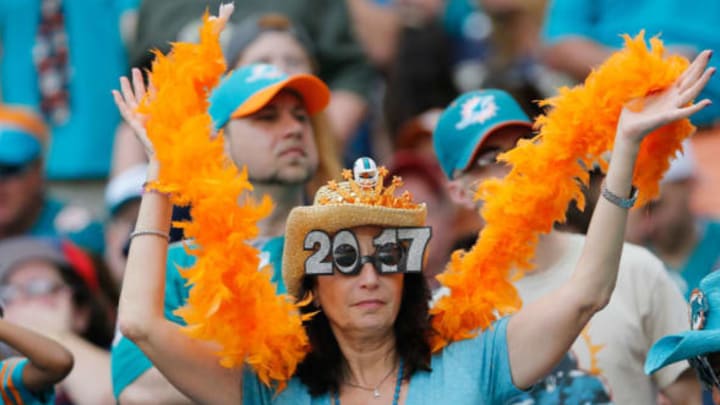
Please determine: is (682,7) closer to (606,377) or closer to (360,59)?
(360,59)

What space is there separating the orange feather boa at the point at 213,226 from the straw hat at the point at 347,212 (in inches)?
2.9

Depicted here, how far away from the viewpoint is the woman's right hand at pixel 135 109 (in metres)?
3.79

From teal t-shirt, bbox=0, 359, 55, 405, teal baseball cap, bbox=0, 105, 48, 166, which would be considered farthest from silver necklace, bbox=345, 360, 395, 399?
teal baseball cap, bbox=0, 105, 48, 166

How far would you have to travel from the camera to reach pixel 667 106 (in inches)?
140

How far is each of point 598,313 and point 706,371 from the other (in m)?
0.75

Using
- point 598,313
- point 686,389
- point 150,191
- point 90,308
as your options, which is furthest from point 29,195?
point 686,389

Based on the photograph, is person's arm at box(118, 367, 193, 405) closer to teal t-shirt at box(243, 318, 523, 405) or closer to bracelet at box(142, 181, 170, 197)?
teal t-shirt at box(243, 318, 523, 405)

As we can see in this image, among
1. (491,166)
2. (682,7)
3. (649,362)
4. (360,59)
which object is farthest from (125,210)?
(649,362)

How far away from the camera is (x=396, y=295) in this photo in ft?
12.5

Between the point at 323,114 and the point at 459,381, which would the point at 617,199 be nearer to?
the point at 459,381

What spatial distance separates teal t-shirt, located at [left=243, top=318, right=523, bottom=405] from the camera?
3.72 m

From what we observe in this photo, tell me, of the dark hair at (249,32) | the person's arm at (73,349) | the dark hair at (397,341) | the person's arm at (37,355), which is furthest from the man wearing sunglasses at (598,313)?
the person's arm at (73,349)

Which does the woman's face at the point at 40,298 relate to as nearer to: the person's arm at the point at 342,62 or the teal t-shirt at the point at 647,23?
the person's arm at the point at 342,62

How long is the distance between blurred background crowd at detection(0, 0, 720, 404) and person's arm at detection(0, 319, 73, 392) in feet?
2.80
